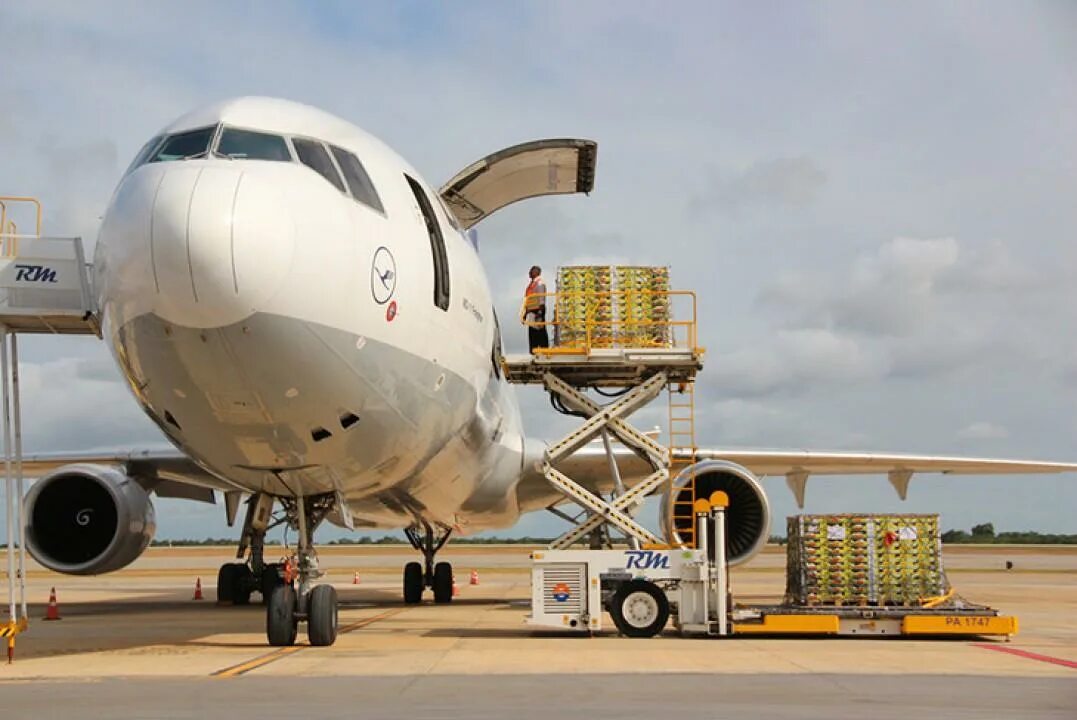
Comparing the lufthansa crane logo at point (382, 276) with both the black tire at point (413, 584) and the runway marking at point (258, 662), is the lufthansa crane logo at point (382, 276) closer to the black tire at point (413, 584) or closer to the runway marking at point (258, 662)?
the runway marking at point (258, 662)

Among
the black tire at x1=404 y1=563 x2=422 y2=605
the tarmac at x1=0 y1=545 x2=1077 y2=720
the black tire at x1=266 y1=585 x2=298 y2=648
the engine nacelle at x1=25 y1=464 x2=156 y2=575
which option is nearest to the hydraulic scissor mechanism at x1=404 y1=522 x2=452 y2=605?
the black tire at x1=404 y1=563 x2=422 y2=605

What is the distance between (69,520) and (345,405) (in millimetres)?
8827

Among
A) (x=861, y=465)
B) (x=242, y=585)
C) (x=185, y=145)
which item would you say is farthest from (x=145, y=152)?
(x=861, y=465)

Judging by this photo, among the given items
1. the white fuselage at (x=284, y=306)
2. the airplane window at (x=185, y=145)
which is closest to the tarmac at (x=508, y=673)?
the white fuselage at (x=284, y=306)

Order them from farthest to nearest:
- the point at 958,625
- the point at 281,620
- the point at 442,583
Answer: the point at 442,583 → the point at 958,625 → the point at 281,620

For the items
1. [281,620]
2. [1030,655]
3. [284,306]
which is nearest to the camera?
[284,306]

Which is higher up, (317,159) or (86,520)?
(317,159)

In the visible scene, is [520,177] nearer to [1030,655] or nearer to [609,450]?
[609,450]

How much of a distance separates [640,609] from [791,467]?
9409 millimetres

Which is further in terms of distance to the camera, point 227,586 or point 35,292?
point 227,586

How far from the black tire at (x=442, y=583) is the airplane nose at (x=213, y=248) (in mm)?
12912

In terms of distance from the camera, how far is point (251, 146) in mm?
9891

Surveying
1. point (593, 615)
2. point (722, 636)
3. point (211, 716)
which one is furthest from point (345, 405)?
point (722, 636)

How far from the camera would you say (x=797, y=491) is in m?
23.8
